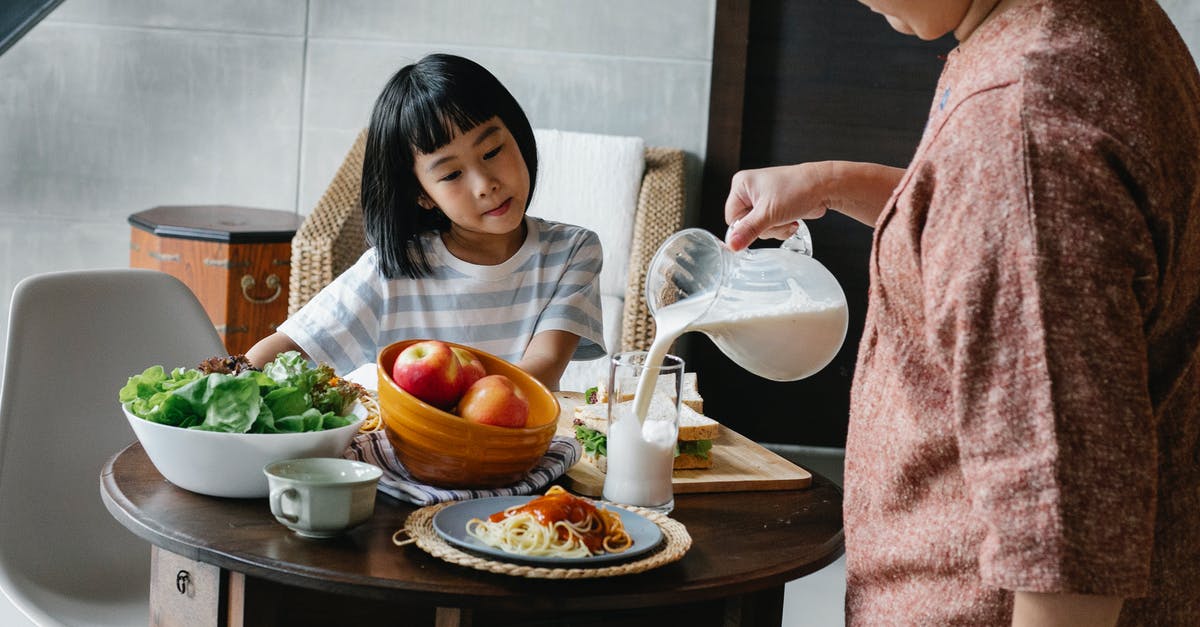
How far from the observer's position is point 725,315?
47.9 inches

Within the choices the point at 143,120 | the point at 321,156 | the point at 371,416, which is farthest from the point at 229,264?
the point at 371,416

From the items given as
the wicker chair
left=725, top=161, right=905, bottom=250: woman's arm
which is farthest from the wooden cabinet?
left=725, top=161, right=905, bottom=250: woman's arm

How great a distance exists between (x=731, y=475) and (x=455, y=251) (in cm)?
82

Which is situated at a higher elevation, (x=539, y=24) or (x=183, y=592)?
(x=539, y=24)

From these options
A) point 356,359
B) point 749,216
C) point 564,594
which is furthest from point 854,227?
point 564,594

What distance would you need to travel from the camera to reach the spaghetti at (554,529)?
1.01 meters

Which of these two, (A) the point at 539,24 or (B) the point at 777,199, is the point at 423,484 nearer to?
(B) the point at 777,199

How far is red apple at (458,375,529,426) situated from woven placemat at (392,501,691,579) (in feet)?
0.35

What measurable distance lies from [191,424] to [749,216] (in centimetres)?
61

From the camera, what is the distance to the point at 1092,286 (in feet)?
2.22

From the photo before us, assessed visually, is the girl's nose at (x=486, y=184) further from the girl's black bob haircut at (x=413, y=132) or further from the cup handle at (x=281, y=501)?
the cup handle at (x=281, y=501)

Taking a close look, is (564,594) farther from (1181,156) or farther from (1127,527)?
(1181,156)

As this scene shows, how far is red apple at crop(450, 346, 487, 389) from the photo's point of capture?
1.25 meters

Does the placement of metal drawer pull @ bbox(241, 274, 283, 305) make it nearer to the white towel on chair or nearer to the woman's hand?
the white towel on chair
